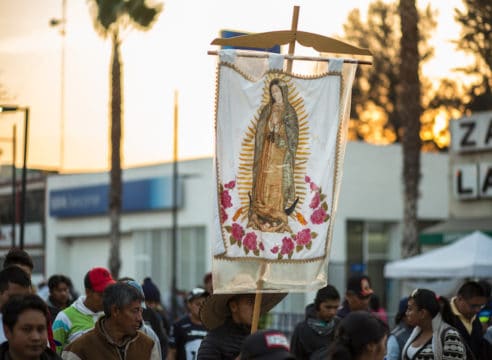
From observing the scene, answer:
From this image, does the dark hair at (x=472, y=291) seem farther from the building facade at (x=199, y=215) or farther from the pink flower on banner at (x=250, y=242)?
the building facade at (x=199, y=215)

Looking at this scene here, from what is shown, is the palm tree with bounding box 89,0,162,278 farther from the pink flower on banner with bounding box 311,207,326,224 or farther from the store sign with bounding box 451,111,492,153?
the pink flower on banner with bounding box 311,207,326,224

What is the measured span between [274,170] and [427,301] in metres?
2.29

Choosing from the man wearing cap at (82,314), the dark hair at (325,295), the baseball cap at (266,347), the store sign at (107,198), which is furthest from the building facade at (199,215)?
the baseball cap at (266,347)

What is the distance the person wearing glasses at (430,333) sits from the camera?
28.8 ft

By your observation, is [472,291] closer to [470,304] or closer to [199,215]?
[470,304]

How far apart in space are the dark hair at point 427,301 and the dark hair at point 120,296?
8.64 feet

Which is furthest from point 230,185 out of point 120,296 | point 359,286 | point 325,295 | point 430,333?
point 359,286

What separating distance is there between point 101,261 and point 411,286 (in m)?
18.2

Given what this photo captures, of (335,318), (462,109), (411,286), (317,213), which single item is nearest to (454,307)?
(335,318)

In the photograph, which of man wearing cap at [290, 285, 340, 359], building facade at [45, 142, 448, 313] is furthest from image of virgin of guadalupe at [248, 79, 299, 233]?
building facade at [45, 142, 448, 313]

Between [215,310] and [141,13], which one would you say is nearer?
[215,310]

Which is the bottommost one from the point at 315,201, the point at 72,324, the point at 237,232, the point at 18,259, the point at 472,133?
the point at 72,324

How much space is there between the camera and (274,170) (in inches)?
291

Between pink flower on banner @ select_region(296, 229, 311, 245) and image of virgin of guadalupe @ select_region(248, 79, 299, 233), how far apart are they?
0.09 metres
